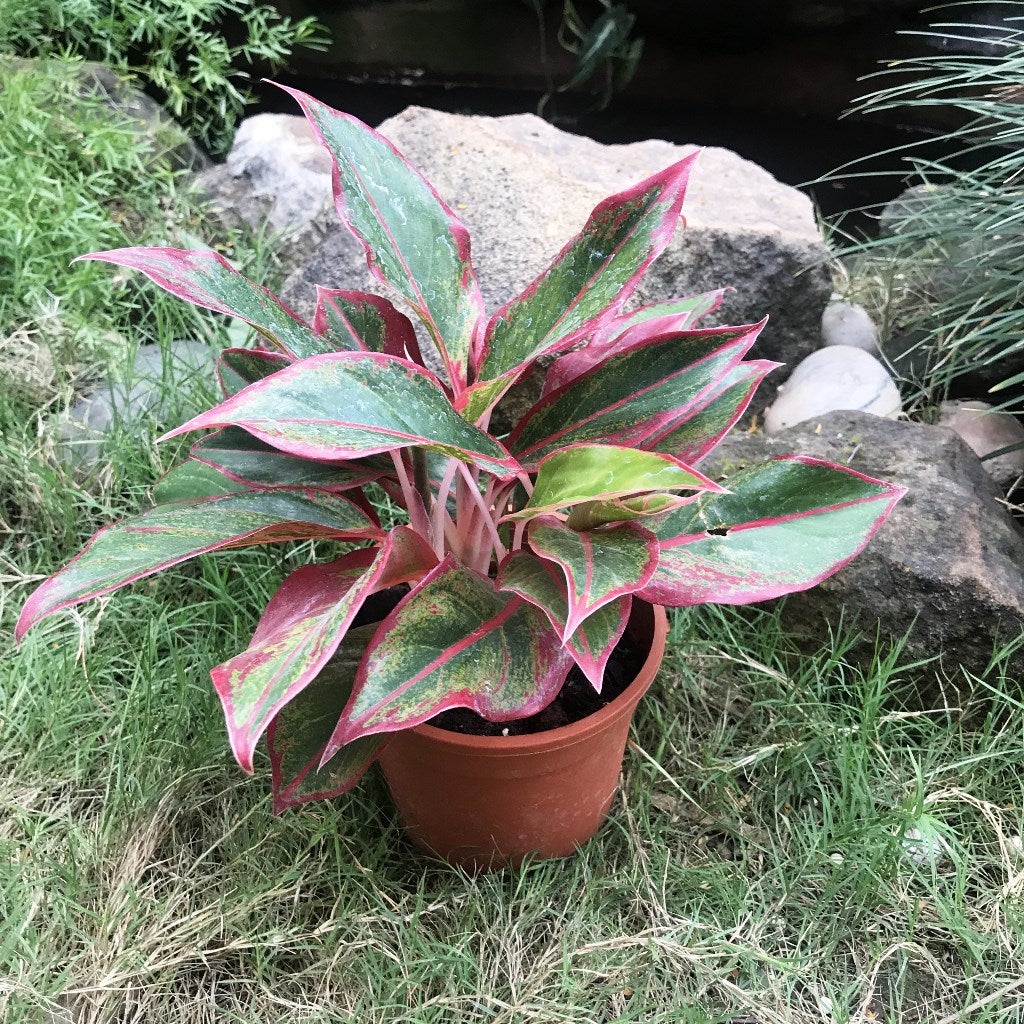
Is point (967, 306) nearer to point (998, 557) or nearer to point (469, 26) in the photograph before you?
point (998, 557)

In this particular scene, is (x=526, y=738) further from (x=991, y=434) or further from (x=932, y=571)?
(x=991, y=434)

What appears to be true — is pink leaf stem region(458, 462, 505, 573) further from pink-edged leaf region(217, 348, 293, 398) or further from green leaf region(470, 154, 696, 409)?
pink-edged leaf region(217, 348, 293, 398)

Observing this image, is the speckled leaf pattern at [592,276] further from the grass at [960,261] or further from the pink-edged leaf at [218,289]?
the grass at [960,261]

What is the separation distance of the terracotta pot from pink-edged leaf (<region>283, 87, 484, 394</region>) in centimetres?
34

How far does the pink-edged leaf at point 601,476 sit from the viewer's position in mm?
655

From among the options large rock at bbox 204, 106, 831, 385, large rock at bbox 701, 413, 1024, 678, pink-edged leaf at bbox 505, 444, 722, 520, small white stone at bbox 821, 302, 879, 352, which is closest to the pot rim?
pink-edged leaf at bbox 505, 444, 722, 520

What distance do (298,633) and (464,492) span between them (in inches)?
11.4

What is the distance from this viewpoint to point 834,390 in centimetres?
166

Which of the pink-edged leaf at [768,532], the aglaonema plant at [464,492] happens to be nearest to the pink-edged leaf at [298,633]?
the aglaonema plant at [464,492]

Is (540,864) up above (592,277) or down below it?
below

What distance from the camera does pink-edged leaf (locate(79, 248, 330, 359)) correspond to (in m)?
0.74

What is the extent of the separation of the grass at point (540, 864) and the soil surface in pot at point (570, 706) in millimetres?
185

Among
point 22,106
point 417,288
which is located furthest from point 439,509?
point 22,106

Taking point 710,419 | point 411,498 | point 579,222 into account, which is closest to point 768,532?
point 710,419
